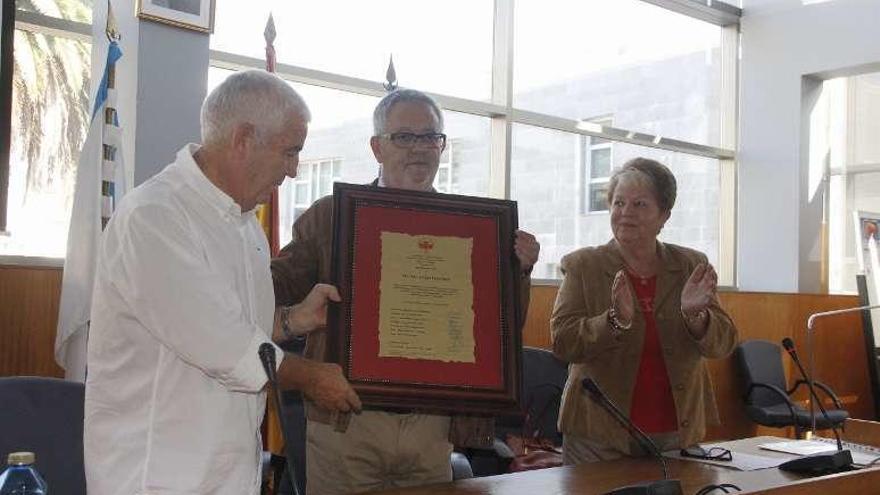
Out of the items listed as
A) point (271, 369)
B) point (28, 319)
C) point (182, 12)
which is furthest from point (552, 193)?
point (271, 369)

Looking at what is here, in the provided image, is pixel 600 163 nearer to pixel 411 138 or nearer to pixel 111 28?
pixel 111 28

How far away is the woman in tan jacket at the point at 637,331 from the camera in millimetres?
2715

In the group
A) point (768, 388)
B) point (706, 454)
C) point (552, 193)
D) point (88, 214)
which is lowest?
point (768, 388)

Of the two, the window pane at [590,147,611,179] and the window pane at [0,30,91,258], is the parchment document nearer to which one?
the window pane at [0,30,91,258]

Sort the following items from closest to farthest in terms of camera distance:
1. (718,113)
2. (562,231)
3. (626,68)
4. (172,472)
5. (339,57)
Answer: (172,472), (339,57), (562,231), (626,68), (718,113)

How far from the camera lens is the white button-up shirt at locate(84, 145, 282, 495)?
164 centimetres

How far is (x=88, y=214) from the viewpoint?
149 inches

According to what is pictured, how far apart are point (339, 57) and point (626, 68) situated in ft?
8.81

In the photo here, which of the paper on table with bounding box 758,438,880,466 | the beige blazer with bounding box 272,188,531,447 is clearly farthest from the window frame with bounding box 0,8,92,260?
the paper on table with bounding box 758,438,880,466

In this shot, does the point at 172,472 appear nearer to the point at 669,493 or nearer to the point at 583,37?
the point at 669,493

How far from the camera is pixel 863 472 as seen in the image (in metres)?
2.32

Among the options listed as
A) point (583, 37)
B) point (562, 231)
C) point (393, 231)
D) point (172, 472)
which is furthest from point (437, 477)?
point (583, 37)

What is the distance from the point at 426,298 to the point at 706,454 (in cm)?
105

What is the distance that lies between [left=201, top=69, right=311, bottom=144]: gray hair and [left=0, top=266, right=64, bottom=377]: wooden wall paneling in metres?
2.50
